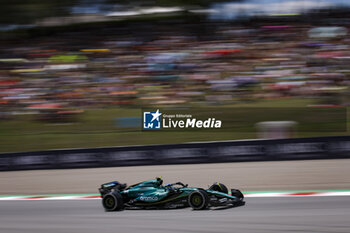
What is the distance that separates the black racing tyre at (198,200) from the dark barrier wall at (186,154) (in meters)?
4.61

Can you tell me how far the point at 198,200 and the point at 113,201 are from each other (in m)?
1.36

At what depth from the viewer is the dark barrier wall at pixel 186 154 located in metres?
10.4

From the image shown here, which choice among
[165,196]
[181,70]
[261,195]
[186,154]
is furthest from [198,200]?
[181,70]

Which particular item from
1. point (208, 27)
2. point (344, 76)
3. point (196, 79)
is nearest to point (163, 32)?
point (208, 27)

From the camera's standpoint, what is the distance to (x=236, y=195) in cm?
662

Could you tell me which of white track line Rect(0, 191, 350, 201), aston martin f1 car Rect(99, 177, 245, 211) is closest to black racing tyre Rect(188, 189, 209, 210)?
aston martin f1 car Rect(99, 177, 245, 211)

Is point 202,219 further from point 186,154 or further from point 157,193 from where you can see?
point 186,154

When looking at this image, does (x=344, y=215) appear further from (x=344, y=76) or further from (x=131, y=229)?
(x=344, y=76)

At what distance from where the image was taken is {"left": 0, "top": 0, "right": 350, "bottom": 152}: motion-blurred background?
501 inches

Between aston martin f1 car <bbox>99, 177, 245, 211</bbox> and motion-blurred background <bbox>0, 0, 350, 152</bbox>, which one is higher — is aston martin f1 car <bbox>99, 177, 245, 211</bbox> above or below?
below

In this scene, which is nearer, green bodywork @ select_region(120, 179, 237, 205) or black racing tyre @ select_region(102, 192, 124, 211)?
green bodywork @ select_region(120, 179, 237, 205)

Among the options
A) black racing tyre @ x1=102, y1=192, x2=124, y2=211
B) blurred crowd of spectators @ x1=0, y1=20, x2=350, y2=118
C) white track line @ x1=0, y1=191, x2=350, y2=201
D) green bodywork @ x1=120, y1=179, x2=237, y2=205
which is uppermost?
blurred crowd of spectators @ x1=0, y1=20, x2=350, y2=118

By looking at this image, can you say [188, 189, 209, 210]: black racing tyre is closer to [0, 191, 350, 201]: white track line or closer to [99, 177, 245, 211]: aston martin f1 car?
[99, 177, 245, 211]: aston martin f1 car

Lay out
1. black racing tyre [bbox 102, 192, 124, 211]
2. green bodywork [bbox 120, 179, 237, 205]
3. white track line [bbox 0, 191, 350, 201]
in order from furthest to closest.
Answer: white track line [bbox 0, 191, 350, 201] → black racing tyre [bbox 102, 192, 124, 211] → green bodywork [bbox 120, 179, 237, 205]
